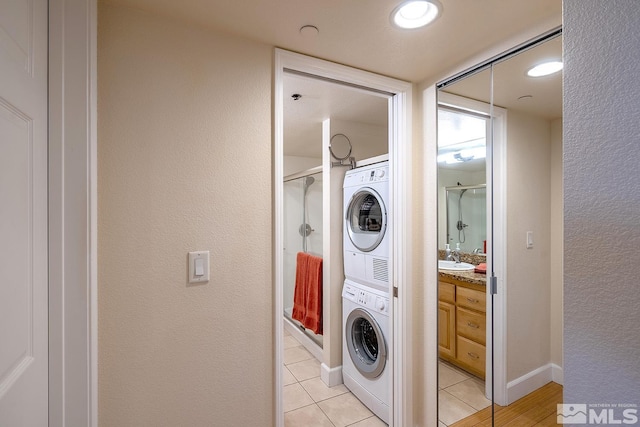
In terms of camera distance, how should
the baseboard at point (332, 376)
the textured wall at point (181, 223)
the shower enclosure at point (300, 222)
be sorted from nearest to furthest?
the textured wall at point (181, 223) → the baseboard at point (332, 376) → the shower enclosure at point (300, 222)

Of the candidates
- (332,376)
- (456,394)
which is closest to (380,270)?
(456,394)

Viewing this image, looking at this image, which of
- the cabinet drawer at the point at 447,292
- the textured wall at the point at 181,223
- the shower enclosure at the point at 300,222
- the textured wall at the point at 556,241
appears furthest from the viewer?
the shower enclosure at the point at 300,222

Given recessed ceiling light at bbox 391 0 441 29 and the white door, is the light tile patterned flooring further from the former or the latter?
recessed ceiling light at bbox 391 0 441 29

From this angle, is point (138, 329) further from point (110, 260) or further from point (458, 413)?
point (458, 413)

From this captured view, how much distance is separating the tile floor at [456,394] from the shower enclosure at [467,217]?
71 cm

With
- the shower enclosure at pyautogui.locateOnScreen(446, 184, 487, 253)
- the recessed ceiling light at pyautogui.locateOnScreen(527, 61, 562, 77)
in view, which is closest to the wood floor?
the shower enclosure at pyautogui.locateOnScreen(446, 184, 487, 253)

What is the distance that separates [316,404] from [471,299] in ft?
4.66

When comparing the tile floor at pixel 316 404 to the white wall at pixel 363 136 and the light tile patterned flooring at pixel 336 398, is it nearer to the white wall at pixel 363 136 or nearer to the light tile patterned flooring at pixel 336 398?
the light tile patterned flooring at pixel 336 398

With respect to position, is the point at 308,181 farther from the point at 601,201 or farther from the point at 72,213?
the point at 601,201

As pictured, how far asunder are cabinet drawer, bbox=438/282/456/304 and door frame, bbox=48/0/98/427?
1.63 meters

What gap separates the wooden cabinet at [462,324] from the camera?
1557mm

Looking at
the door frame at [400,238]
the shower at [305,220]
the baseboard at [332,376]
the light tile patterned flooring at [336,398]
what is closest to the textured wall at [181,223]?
the door frame at [400,238]

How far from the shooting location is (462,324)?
1.62 meters

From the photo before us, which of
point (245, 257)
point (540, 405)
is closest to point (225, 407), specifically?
point (245, 257)
